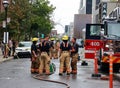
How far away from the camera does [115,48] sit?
24.2m

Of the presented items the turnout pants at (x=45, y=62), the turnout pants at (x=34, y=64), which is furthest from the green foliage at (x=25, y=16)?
the turnout pants at (x=45, y=62)

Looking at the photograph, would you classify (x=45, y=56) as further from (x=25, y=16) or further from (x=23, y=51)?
(x=25, y=16)

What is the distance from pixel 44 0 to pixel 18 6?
1340 inches

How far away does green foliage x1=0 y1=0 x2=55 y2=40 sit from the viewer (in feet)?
165

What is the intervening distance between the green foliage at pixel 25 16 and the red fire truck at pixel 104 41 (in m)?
22.6

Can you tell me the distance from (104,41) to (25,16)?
112 ft

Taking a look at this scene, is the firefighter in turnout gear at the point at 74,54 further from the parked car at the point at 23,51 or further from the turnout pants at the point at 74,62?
the parked car at the point at 23,51

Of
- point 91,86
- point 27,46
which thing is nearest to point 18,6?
point 27,46

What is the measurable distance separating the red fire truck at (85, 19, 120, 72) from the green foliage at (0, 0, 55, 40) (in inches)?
891

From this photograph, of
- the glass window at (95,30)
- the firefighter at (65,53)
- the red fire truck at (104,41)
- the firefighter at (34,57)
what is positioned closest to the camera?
the firefighter at (65,53)

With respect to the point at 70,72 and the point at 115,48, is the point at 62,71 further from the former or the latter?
the point at 115,48

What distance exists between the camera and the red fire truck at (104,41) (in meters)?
23.8

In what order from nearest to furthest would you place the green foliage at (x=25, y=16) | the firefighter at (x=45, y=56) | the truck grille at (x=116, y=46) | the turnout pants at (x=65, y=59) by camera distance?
1. the turnout pants at (x=65, y=59)
2. the firefighter at (x=45, y=56)
3. the truck grille at (x=116, y=46)
4. the green foliage at (x=25, y=16)

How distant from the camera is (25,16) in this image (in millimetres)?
58438
